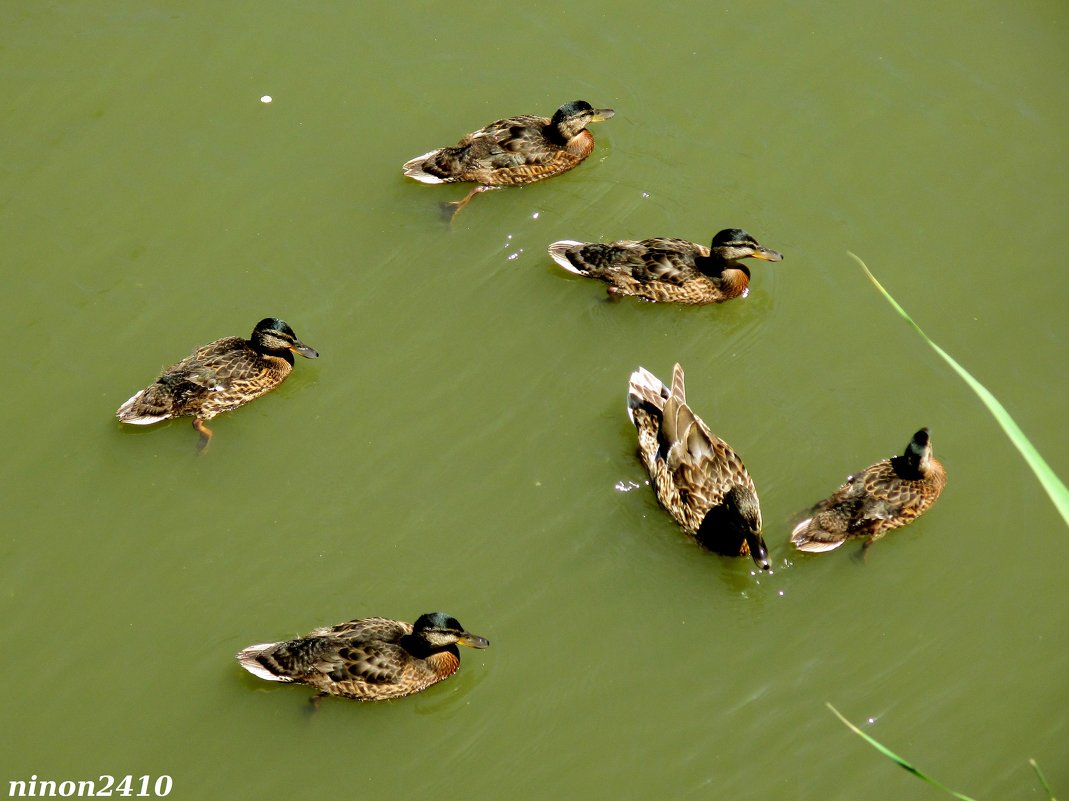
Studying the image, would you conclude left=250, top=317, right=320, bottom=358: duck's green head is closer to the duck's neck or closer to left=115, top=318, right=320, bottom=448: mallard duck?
left=115, top=318, right=320, bottom=448: mallard duck

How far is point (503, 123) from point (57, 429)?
3626mm

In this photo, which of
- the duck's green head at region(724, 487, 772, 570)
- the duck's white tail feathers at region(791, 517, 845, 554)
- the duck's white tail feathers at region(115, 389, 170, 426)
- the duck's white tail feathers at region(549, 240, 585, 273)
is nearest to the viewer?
the duck's green head at region(724, 487, 772, 570)

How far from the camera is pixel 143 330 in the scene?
8.43 metres

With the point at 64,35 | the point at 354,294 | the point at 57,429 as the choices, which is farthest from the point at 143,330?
the point at 64,35

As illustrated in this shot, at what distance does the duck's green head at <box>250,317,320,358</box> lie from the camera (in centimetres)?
801

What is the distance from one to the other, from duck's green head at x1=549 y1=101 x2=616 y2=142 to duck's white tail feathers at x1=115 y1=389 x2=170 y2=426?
3.28 m

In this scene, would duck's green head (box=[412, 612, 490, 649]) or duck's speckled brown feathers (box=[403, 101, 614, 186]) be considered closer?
duck's green head (box=[412, 612, 490, 649])

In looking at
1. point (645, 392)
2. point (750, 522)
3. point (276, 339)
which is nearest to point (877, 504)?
point (750, 522)

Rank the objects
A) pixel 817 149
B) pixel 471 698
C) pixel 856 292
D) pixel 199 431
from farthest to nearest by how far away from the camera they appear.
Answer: pixel 817 149
pixel 856 292
pixel 199 431
pixel 471 698

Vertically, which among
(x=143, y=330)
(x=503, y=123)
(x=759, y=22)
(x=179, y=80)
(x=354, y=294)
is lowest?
(x=143, y=330)

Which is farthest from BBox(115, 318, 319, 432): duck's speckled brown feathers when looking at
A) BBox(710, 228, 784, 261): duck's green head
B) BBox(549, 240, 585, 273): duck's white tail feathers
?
BBox(710, 228, 784, 261): duck's green head

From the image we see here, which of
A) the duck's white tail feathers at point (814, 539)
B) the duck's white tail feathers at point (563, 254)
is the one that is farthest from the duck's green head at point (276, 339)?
the duck's white tail feathers at point (814, 539)

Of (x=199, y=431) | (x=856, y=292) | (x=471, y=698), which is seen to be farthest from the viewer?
(x=856, y=292)

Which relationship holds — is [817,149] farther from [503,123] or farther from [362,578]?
[362,578]
